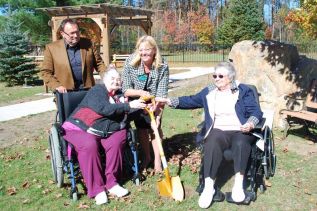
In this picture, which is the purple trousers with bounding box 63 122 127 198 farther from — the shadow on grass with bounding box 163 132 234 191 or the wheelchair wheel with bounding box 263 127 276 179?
the wheelchair wheel with bounding box 263 127 276 179

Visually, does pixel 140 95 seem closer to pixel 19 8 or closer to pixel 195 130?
pixel 195 130

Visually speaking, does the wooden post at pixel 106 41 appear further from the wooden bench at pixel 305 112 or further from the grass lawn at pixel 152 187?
the wooden bench at pixel 305 112

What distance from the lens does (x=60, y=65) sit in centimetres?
491

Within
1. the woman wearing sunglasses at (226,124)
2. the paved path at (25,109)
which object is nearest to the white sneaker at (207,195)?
the woman wearing sunglasses at (226,124)

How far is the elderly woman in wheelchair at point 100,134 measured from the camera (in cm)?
426

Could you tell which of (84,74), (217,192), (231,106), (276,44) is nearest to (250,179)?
(217,192)

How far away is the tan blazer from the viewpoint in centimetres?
491

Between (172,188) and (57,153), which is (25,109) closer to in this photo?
(57,153)

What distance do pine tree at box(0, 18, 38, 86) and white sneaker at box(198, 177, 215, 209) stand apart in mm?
12019

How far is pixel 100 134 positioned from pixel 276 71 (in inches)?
158

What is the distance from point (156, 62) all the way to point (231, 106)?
3.25ft

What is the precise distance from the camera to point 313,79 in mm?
6809

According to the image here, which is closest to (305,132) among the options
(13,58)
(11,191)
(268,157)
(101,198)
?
(268,157)

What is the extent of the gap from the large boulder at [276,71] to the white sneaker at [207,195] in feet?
11.5
